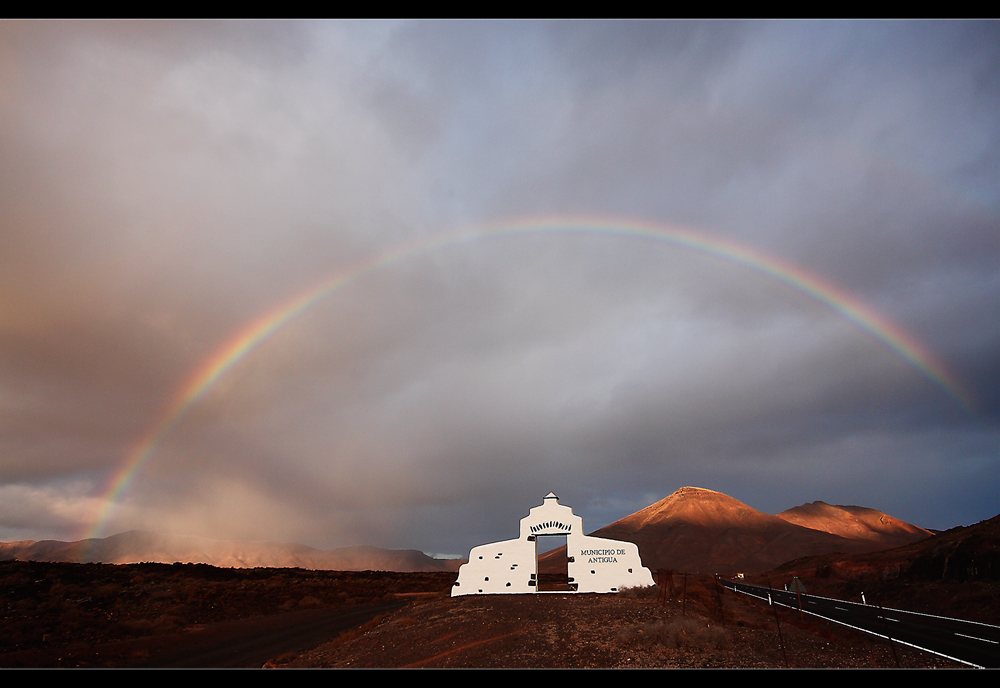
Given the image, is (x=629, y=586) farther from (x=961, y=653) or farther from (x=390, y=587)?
(x=390, y=587)

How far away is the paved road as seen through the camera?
1964cm

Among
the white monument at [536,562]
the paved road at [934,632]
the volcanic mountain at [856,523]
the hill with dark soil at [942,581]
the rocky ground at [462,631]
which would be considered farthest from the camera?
the volcanic mountain at [856,523]

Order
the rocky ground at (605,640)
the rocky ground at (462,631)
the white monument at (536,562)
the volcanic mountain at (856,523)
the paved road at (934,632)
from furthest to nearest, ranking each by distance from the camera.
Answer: the volcanic mountain at (856,523) → the white monument at (536,562) → the paved road at (934,632) → the rocky ground at (462,631) → the rocky ground at (605,640)

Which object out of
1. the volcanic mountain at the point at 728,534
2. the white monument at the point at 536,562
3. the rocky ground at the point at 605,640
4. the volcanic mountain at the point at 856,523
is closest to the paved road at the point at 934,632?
the rocky ground at the point at 605,640

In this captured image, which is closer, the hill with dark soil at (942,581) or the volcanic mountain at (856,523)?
the hill with dark soil at (942,581)

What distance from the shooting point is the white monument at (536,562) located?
116 feet

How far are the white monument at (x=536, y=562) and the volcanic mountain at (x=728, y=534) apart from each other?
9683 cm

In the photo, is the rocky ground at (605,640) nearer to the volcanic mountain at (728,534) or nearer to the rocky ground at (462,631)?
the rocky ground at (462,631)

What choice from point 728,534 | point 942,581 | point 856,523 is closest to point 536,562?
point 942,581

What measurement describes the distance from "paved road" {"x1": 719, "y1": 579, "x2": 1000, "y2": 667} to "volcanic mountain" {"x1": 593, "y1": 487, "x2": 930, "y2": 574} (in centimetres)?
9147

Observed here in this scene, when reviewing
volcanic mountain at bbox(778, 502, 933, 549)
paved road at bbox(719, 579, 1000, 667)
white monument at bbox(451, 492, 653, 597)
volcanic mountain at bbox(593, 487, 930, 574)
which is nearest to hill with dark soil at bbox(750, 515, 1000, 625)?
→ paved road at bbox(719, 579, 1000, 667)

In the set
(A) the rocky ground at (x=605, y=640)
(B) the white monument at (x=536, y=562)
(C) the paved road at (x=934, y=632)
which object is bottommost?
(C) the paved road at (x=934, y=632)

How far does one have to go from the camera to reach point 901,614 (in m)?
35.4

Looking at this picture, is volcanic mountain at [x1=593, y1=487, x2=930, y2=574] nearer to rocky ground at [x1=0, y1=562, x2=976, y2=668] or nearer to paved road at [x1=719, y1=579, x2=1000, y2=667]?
paved road at [x1=719, y1=579, x2=1000, y2=667]
